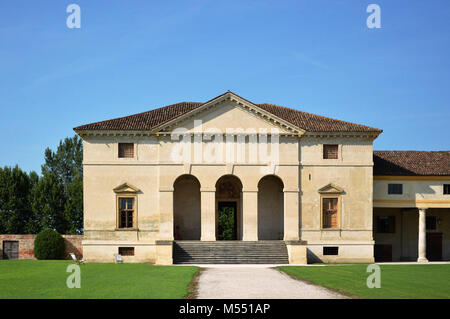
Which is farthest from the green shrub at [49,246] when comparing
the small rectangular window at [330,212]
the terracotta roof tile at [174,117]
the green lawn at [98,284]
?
the small rectangular window at [330,212]

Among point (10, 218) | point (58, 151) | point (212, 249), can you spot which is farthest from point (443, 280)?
point (58, 151)

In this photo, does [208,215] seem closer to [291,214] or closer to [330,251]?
[291,214]

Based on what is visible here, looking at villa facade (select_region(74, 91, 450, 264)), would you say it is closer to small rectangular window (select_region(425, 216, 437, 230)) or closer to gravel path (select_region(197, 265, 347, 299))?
small rectangular window (select_region(425, 216, 437, 230))

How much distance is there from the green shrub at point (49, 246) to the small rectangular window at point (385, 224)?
2495cm

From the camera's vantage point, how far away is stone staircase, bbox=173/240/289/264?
3350cm

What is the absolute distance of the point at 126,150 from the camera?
36500mm

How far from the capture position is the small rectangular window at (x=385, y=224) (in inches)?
1673

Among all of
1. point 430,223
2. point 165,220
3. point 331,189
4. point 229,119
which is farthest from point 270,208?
point 430,223

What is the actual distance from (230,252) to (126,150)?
10220mm

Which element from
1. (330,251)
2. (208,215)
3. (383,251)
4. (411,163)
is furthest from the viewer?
(383,251)

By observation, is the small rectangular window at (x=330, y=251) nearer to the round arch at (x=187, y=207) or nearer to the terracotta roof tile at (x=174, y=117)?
the terracotta roof tile at (x=174, y=117)

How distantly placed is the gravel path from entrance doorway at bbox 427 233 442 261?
2021 centimetres
